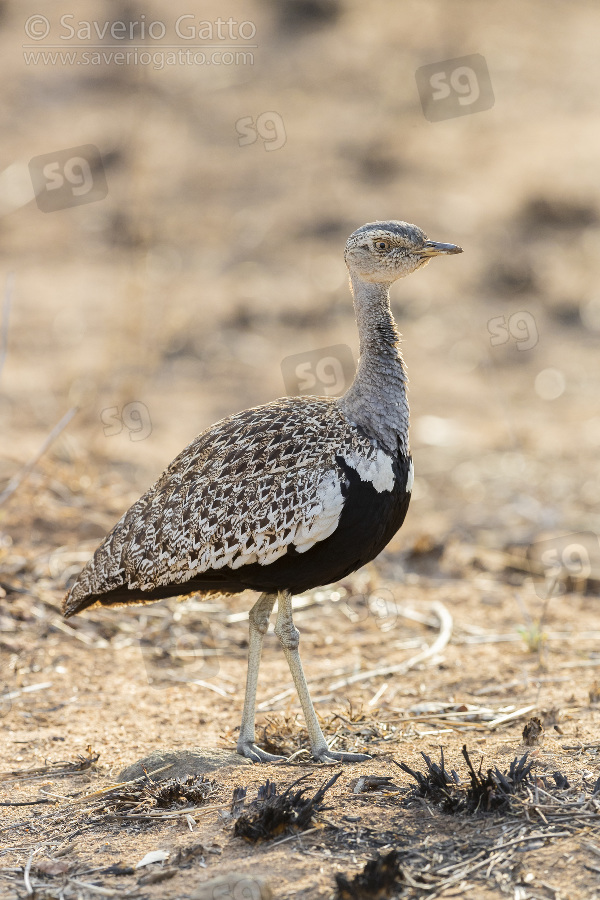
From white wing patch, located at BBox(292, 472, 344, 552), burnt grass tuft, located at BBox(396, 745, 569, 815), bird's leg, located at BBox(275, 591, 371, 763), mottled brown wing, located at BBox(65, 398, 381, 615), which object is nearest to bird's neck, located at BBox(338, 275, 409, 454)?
mottled brown wing, located at BBox(65, 398, 381, 615)

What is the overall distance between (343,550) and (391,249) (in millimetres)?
1554

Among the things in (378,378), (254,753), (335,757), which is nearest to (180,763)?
(254,753)

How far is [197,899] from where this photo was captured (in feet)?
10.9

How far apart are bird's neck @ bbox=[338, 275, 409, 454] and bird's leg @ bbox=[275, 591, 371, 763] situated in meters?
0.92

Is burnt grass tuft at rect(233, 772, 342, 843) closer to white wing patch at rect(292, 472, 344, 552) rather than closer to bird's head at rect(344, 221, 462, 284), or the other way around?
white wing patch at rect(292, 472, 344, 552)


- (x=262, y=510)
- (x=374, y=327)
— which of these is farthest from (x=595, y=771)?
(x=374, y=327)

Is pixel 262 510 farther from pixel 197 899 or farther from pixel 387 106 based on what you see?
pixel 387 106

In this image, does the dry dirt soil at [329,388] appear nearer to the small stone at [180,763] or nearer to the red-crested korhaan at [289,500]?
the small stone at [180,763]

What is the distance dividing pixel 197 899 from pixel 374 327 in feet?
9.30

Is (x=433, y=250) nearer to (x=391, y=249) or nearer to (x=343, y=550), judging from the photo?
(x=391, y=249)

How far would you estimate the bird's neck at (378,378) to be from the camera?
15.8ft

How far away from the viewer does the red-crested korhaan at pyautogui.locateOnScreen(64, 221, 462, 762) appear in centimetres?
455

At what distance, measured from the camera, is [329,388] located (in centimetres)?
1051

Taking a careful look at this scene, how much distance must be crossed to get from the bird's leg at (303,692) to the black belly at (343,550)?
0.19m
